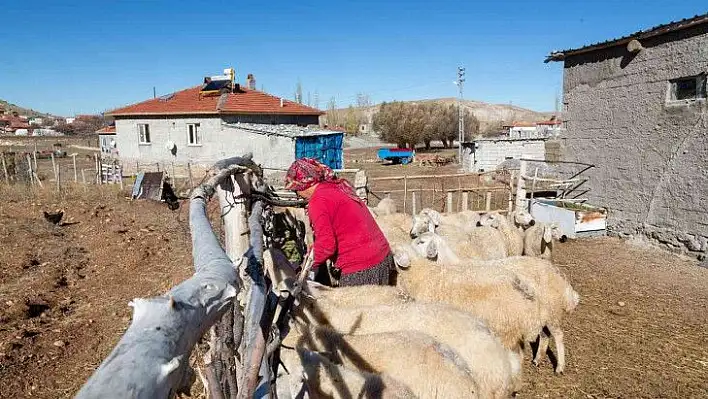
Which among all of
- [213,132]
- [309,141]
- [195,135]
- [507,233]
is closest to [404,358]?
[507,233]

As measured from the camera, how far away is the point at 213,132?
2589cm

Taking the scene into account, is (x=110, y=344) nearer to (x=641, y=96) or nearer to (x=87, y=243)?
(x=87, y=243)

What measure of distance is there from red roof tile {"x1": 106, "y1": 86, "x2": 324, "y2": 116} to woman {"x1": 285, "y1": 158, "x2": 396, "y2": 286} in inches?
889

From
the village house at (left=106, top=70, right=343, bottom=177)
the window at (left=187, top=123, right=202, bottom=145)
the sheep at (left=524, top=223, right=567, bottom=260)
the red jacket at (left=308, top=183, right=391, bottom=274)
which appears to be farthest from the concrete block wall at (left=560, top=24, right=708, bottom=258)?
the window at (left=187, top=123, right=202, bottom=145)

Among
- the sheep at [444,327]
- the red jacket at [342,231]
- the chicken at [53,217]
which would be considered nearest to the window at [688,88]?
the sheep at [444,327]

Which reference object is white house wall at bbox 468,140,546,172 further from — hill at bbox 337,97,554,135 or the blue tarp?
hill at bbox 337,97,554,135

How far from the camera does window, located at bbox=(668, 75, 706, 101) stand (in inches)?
385

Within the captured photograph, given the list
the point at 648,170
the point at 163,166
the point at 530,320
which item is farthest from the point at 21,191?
the point at 648,170

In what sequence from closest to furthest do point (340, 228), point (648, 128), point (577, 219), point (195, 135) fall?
point (340, 228) → point (648, 128) → point (577, 219) → point (195, 135)

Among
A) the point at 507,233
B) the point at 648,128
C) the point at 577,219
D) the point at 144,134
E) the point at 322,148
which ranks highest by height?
the point at 144,134

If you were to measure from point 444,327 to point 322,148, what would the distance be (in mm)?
22677

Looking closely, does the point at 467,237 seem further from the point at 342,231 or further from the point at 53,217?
the point at 53,217

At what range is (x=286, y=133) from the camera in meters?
23.6

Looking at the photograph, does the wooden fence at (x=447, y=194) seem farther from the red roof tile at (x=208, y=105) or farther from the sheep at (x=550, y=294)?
the red roof tile at (x=208, y=105)
